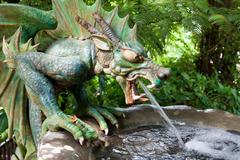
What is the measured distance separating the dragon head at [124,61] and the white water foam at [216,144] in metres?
0.45

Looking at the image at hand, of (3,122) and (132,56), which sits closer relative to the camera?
(132,56)

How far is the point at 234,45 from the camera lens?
442 cm

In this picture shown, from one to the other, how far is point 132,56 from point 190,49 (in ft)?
9.82

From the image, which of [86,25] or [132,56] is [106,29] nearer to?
[86,25]

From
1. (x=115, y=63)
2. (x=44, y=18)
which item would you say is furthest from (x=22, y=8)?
(x=115, y=63)

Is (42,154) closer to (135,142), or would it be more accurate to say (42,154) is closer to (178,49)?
(135,142)

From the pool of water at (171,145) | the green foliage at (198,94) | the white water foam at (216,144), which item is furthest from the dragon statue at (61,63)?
the green foliage at (198,94)

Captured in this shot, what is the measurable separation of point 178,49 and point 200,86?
1511 millimetres

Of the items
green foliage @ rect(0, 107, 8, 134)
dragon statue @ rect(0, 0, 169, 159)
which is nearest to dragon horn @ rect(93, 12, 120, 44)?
dragon statue @ rect(0, 0, 169, 159)

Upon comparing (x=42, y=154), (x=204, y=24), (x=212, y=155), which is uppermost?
(x=204, y=24)

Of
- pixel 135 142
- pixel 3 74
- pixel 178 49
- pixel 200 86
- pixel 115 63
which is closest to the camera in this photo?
Result: pixel 115 63

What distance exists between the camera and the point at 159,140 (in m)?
2.49

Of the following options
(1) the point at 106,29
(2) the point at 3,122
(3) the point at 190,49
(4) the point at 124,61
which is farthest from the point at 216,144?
(3) the point at 190,49

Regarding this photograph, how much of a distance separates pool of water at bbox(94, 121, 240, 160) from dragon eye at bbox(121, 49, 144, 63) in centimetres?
50
